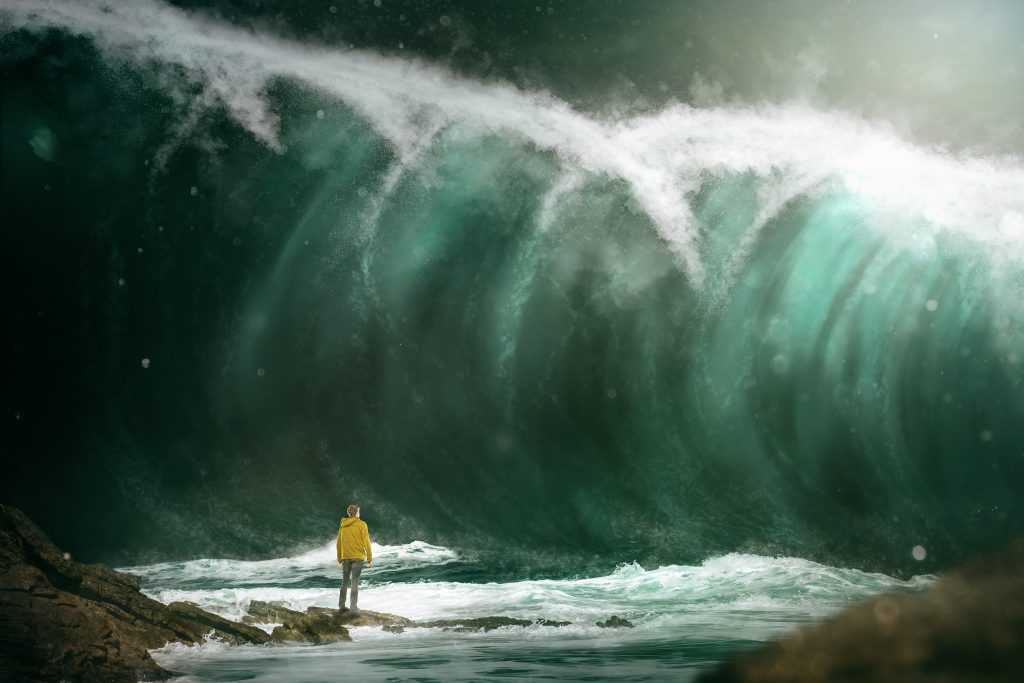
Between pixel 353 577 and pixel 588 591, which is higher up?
pixel 353 577

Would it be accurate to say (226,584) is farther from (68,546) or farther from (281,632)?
(281,632)

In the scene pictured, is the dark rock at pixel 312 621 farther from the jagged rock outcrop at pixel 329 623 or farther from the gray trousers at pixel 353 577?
the gray trousers at pixel 353 577

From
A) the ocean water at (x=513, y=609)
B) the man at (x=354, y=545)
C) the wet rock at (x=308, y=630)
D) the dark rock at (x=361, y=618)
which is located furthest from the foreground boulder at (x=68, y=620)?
the man at (x=354, y=545)

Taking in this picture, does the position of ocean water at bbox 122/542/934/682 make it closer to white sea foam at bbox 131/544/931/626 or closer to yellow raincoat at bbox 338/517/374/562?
white sea foam at bbox 131/544/931/626

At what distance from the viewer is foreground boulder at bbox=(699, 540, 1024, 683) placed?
123 cm

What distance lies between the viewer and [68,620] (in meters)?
7.00

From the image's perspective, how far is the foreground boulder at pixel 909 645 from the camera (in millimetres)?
1233

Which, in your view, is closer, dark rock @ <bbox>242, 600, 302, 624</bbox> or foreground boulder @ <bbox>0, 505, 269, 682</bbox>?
foreground boulder @ <bbox>0, 505, 269, 682</bbox>

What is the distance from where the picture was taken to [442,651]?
8.91 m

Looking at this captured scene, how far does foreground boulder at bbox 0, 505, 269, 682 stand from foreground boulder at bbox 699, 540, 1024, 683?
6.61m

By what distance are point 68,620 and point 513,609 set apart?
29.7 ft

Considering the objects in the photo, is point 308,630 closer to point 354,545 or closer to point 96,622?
point 354,545

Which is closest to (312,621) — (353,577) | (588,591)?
(353,577)

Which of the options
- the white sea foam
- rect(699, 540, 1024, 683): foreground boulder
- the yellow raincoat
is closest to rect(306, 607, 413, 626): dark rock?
the yellow raincoat
